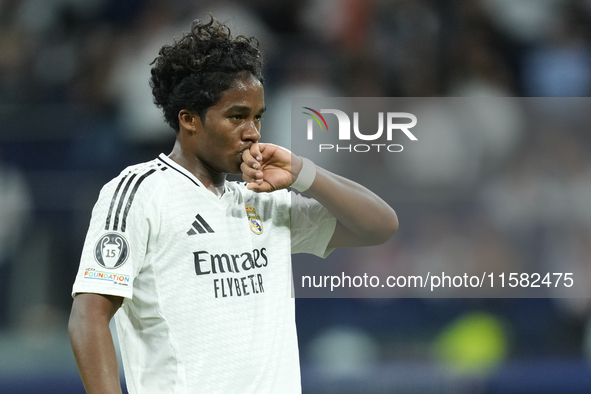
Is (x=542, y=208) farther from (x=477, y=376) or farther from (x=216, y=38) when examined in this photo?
(x=216, y=38)

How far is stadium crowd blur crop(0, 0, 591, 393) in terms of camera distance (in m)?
4.52

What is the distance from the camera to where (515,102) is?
5086 millimetres

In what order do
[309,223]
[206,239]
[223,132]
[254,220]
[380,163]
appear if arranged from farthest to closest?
1. [380,163]
2. [309,223]
3. [254,220]
4. [223,132]
5. [206,239]

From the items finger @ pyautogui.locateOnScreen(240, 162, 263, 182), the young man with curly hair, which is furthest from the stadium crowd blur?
finger @ pyautogui.locateOnScreen(240, 162, 263, 182)

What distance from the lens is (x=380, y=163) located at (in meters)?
4.50

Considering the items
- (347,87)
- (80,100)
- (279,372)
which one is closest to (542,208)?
(347,87)

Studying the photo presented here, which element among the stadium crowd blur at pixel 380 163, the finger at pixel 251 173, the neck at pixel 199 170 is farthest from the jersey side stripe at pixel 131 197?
the stadium crowd blur at pixel 380 163

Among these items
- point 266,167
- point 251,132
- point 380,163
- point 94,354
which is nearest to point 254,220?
point 266,167

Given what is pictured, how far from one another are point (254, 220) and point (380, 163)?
228cm

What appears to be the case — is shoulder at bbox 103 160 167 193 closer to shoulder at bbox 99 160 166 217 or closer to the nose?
shoulder at bbox 99 160 166 217

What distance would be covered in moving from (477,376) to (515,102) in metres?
2.02

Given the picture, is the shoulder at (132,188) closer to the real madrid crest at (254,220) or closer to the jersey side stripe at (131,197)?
the jersey side stripe at (131,197)

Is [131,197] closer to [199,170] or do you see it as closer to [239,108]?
Result: [199,170]

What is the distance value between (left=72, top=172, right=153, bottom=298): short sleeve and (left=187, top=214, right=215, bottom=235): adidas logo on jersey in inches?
5.7
